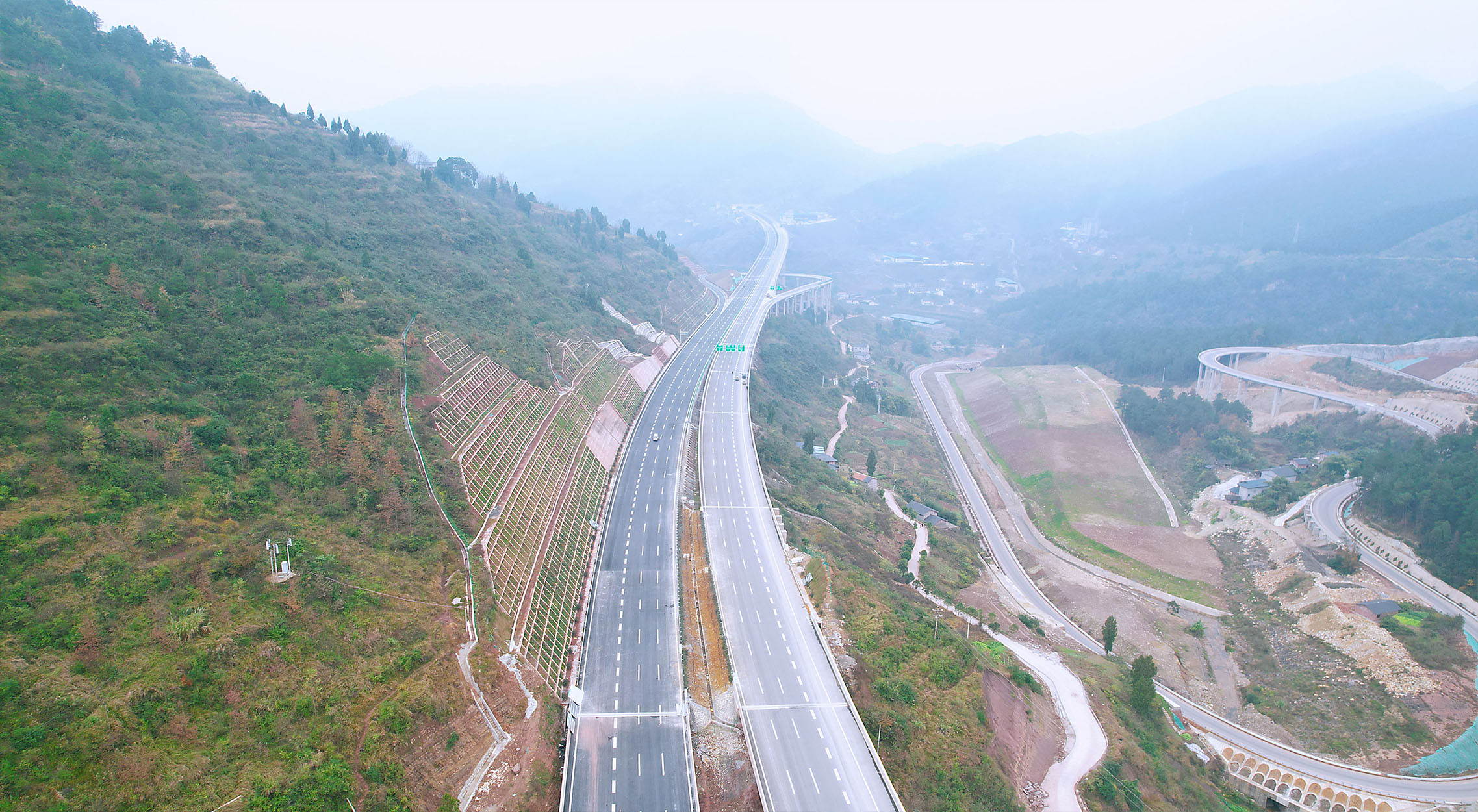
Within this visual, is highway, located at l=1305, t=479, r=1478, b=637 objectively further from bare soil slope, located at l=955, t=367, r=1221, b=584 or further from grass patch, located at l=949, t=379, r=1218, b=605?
grass patch, located at l=949, t=379, r=1218, b=605

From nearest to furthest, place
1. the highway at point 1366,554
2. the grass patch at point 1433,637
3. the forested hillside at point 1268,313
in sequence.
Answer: the grass patch at point 1433,637
the highway at point 1366,554
the forested hillside at point 1268,313

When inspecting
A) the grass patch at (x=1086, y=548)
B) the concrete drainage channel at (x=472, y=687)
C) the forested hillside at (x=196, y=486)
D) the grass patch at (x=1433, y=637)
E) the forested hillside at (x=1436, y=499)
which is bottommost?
the grass patch at (x=1086, y=548)

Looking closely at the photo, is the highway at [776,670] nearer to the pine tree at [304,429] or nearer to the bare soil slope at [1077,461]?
the pine tree at [304,429]

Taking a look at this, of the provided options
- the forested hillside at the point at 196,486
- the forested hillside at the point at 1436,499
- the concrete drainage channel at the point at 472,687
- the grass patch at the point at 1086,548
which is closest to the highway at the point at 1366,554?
the forested hillside at the point at 1436,499

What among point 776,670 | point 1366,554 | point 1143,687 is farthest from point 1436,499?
point 776,670

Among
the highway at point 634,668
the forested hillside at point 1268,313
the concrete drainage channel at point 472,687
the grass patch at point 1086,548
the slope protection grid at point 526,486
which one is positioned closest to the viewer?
the concrete drainage channel at point 472,687

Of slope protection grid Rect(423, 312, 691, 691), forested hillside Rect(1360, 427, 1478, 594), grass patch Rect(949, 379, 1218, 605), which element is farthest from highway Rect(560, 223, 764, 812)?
forested hillside Rect(1360, 427, 1478, 594)

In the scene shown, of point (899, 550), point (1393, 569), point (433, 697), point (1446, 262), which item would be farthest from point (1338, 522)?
point (1446, 262)
